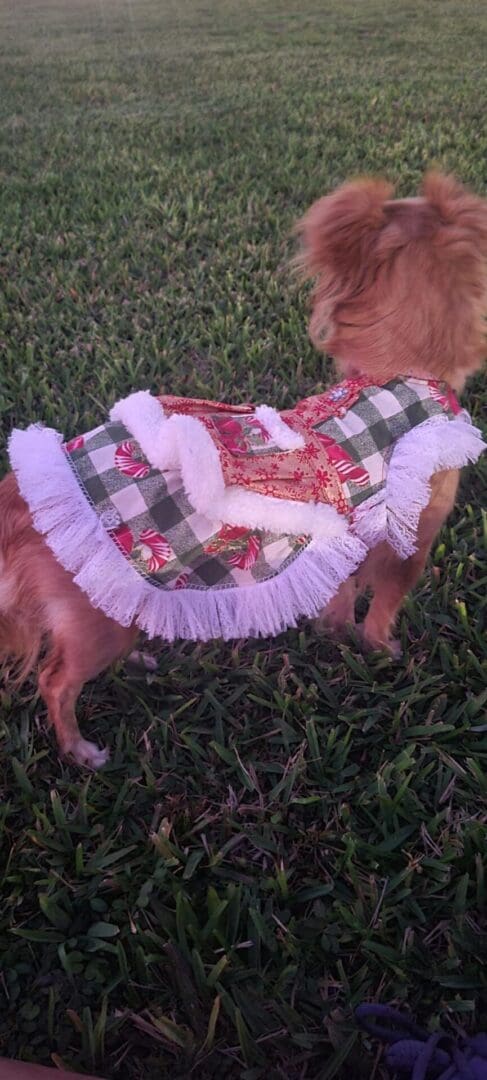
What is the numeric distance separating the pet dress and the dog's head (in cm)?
10

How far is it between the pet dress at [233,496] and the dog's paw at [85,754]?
52 centimetres

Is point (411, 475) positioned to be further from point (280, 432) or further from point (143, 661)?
point (143, 661)

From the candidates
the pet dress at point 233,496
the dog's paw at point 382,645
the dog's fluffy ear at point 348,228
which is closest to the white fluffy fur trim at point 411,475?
the pet dress at point 233,496

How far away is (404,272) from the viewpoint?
6.27ft

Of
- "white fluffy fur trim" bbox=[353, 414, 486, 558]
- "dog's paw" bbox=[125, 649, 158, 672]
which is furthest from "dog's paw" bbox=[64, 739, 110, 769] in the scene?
"white fluffy fur trim" bbox=[353, 414, 486, 558]

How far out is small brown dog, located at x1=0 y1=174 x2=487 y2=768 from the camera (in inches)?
73.0

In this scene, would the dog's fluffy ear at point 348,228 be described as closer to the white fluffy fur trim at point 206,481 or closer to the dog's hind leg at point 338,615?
the white fluffy fur trim at point 206,481

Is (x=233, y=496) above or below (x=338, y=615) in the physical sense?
above

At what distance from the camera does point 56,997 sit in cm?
166

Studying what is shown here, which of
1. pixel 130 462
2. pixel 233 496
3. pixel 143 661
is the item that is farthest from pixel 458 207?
pixel 143 661

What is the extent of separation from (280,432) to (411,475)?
371 mm

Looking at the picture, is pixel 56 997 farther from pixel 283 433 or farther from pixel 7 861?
pixel 283 433

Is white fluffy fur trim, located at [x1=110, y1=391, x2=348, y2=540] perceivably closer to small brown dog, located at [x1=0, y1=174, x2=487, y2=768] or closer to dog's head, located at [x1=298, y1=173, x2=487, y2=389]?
small brown dog, located at [x1=0, y1=174, x2=487, y2=768]

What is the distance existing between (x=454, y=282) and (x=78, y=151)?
634 cm
